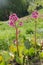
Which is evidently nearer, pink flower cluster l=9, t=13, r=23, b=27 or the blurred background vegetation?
pink flower cluster l=9, t=13, r=23, b=27

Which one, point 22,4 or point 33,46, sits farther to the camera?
point 22,4

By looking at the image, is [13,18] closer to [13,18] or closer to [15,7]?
[13,18]

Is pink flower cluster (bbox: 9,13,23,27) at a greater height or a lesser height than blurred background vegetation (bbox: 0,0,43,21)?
greater

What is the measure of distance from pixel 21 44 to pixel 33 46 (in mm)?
243

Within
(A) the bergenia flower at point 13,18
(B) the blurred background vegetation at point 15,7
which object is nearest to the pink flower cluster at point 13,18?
(A) the bergenia flower at point 13,18

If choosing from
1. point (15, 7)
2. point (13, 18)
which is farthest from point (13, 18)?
point (15, 7)

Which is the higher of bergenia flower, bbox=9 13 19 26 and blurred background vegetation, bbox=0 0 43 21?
bergenia flower, bbox=9 13 19 26

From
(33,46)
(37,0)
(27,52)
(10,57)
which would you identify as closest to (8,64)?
(10,57)

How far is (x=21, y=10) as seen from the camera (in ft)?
108

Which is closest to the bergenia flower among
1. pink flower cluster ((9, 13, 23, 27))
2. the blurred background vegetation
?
pink flower cluster ((9, 13, 23, 27))

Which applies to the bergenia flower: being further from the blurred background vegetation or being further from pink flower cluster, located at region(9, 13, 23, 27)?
the blurred background vegetation

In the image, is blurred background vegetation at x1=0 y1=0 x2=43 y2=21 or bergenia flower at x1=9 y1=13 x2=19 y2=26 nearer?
bergenia flower at x1=9 y1=13 x2=19 y2=26

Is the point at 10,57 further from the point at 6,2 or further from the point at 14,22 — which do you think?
the point at 6,2

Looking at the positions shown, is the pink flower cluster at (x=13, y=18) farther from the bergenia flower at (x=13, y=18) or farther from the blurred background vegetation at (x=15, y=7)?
the blurred background vegetation at (x=15, y=7)
